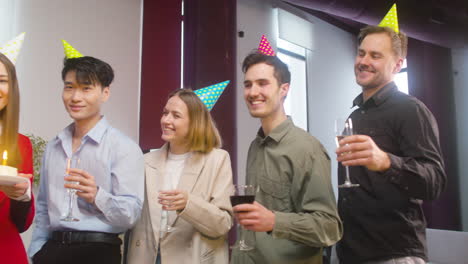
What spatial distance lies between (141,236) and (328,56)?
6742mm

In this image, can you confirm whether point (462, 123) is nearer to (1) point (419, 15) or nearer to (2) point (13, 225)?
(1) point (419, 15)

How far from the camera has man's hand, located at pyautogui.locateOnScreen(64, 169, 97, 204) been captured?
5.58 ft

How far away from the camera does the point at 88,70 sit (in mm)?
2100

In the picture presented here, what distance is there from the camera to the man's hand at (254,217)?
153 centimetres

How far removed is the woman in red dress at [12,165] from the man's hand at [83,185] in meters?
0.18

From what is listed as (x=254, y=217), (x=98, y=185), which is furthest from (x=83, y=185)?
(x=254, y=217)

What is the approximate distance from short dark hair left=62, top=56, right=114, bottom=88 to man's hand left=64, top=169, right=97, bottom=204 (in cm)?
58

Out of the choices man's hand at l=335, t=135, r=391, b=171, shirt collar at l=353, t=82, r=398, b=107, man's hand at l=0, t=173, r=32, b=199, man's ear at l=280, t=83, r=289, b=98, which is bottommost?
man's hand at l=0, t=173, r=32, b=199

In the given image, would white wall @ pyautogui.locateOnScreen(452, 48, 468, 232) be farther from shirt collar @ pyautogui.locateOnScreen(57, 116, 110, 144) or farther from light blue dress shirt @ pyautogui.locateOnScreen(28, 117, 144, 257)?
shirt collar @ pyautogui.locateOnScreen(57, 116, 110, 144)

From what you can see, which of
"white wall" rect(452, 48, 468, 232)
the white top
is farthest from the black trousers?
"white wall" rect(452, 48, 468, 232)

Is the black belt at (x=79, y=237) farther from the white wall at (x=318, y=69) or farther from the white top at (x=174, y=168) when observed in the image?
the white wall at (x=318, y=69)

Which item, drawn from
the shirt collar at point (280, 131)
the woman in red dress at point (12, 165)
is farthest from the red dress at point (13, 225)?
the shirt collar at point (280, 131)

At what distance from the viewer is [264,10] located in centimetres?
670

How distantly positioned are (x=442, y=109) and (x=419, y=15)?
207 centimetres
